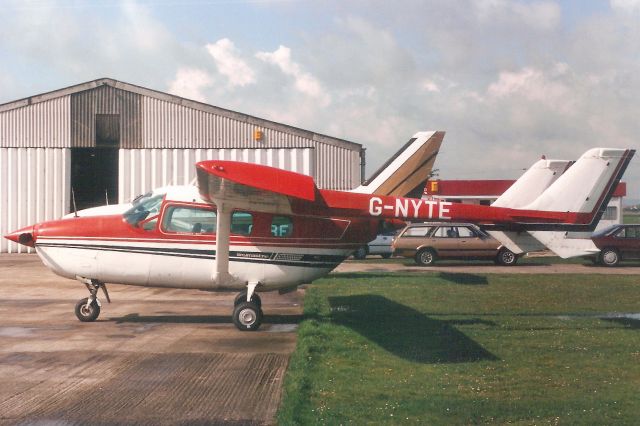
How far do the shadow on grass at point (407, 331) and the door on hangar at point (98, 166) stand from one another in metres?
18.6

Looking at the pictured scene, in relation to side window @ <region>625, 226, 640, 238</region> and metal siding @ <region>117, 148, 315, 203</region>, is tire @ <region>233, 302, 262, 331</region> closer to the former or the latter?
metal siding @ <region>117, 148, 315, 203</region>

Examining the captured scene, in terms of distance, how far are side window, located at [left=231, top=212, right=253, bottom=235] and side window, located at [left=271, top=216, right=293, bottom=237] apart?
411mm

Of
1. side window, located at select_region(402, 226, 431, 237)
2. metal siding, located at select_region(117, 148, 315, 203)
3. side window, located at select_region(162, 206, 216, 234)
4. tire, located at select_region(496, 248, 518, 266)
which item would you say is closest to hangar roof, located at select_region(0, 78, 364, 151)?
metal siding, located at select_region(117, 148, 315, 203)

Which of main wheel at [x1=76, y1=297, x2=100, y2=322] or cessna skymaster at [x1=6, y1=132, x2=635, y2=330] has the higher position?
cessna skymaster at [x1=6, y1=132, x2=635, y2=330]

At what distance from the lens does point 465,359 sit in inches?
371

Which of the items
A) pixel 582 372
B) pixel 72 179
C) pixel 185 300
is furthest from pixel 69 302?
pixel 72 179

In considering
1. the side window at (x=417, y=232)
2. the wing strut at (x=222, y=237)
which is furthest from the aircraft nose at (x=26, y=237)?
the side window at (x=417, y=232)

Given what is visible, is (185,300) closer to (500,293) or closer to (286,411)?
(500,293)

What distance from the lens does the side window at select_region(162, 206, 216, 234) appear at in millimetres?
12281

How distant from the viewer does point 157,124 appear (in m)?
30.1

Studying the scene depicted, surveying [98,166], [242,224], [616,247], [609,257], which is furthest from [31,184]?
[616,247]

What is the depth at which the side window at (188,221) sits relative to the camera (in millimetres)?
12281

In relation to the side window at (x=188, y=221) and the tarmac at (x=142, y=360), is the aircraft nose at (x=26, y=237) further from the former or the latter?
the side window at (x=188, y=221)

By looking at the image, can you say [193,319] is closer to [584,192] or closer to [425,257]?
[584,192]
